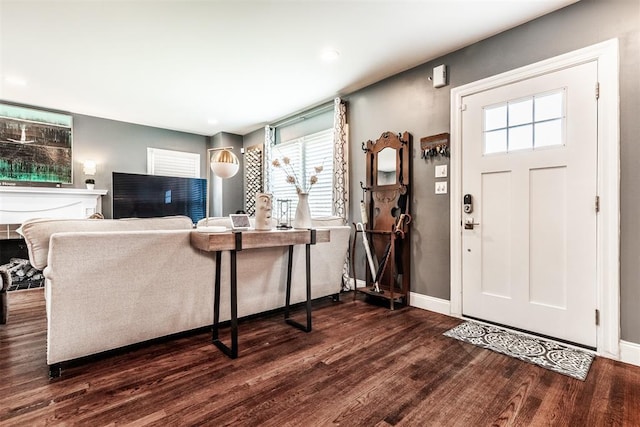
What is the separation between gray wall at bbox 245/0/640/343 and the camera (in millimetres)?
2029

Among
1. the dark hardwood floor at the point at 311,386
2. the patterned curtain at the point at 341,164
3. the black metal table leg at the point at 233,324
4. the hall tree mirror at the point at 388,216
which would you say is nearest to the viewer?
the dark hardwood floor at the point at 311,386

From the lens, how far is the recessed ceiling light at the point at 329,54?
2.96 m

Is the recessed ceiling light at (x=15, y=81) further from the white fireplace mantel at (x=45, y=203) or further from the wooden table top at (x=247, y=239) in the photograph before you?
the wooden table top at (x=247, y=239)

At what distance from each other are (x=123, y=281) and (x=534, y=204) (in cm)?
311

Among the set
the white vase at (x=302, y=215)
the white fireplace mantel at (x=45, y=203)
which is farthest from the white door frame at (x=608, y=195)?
the white fireplace mantel at (x=45, y=203)

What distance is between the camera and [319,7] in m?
2.35

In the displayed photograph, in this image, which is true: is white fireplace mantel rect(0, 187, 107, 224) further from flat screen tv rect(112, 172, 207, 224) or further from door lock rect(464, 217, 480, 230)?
door lock rect(464, 217, 480, 230)

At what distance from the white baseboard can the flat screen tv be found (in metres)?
5.90

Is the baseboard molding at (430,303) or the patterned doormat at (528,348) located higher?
the baseboard molding at (430,303)

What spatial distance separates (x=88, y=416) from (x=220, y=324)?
46.7 inches

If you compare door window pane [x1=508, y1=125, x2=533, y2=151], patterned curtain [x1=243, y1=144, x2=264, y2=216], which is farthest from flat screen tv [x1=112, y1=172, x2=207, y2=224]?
door window pane [x1=508, y1=125, x2=533, y2=151]

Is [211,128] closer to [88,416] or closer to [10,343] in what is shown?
[10,343]

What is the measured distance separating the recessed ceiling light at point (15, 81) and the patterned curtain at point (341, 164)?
378cm

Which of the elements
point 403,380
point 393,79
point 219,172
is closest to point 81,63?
point 219,172
